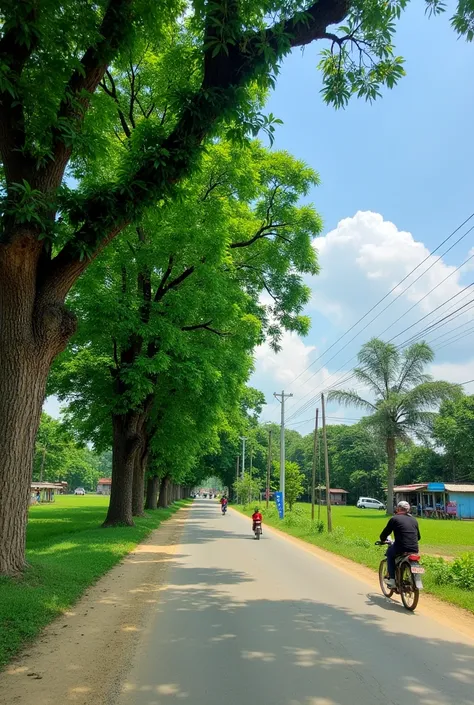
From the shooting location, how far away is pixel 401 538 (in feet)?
28.6

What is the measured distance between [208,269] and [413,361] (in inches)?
1639

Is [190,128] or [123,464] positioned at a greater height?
[190,128]

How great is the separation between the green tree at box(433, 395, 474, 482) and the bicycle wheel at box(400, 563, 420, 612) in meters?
53.8

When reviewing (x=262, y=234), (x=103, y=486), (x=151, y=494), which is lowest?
(x=103, y=486)

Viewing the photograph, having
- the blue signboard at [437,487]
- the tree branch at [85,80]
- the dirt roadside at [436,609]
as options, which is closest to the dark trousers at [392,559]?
the dirt roadside at [436,609]

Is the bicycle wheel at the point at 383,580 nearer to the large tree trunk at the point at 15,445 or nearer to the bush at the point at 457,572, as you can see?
the bush at the point at 457,572

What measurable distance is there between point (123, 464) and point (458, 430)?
51438 mm

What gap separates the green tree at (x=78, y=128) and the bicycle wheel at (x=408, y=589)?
5.96 metres

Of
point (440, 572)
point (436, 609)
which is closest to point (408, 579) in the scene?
point (436, 609)

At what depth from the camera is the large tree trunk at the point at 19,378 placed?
26.0 ft

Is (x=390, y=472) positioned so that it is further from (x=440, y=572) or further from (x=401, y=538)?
(x=401, y=538)

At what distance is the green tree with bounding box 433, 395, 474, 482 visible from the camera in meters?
61.5

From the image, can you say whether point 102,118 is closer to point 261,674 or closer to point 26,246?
point 26,246

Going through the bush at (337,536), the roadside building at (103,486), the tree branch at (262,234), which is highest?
the tree branch at (262,234)
